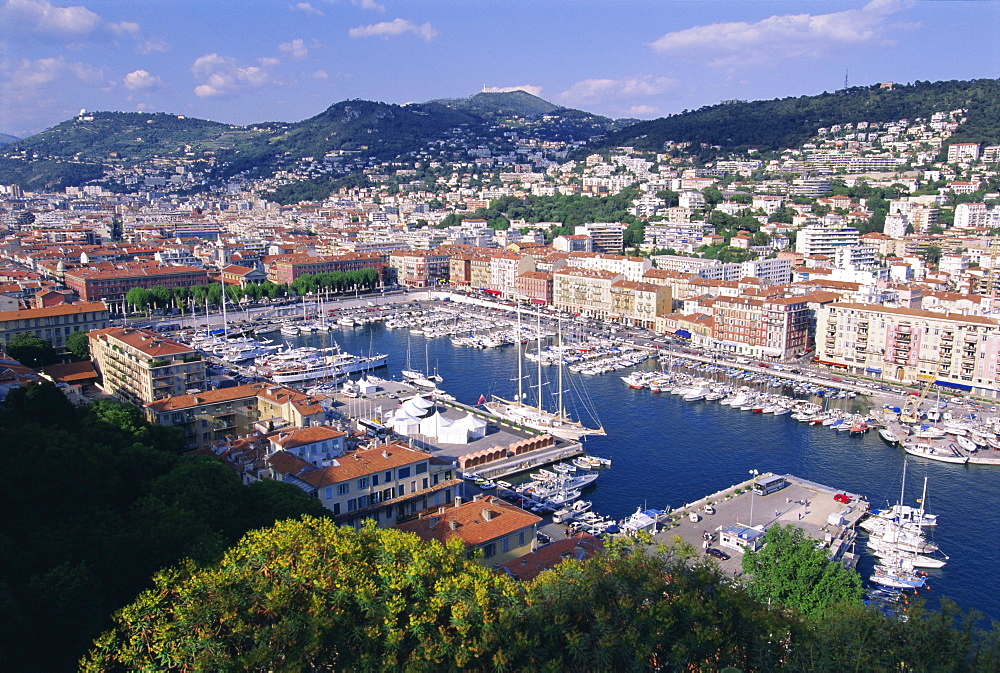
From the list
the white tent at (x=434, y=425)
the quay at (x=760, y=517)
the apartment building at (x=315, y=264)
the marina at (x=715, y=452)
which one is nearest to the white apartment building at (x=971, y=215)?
the marina at (x=715, y=452)

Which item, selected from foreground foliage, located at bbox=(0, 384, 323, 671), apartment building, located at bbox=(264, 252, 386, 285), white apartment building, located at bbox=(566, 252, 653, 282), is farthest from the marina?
apartment building, located at bbox=(264, 252, 386, 285)

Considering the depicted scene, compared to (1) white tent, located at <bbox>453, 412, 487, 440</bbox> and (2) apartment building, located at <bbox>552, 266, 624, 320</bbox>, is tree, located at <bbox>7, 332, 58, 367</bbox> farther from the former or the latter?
(2) apartment building, located at <bbox>552, 266, 624, 320</bbox>

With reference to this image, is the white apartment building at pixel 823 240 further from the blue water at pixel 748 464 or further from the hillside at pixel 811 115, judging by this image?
the hillside at pixel 811 115

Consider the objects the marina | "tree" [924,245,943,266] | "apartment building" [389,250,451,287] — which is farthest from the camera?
"apartment building" [389,250,451,287]

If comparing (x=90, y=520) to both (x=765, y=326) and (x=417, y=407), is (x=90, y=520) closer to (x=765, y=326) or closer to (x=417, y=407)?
(x=417, y=407)

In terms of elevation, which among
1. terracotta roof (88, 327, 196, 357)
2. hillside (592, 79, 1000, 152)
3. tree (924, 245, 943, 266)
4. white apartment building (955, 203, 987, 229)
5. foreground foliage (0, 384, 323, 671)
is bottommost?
foreground foliage (0, 384, 323, 671)

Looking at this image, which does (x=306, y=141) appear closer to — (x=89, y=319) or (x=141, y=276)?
(x=141, y=276)

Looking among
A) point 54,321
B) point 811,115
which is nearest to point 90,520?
point 54,321
